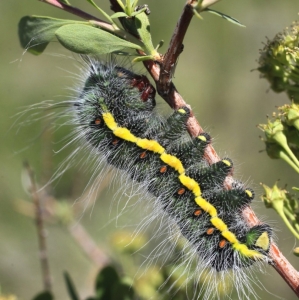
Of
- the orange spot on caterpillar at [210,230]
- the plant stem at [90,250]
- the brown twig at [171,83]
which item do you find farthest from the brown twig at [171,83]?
the plant stem at [90,250]

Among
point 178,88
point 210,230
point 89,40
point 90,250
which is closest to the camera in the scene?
point 89,40

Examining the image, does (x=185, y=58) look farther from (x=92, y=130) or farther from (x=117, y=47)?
(x=117, y=47)

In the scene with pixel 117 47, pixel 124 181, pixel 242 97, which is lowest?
pixel 124 181

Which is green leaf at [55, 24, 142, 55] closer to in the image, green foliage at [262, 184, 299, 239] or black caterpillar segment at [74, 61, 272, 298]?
black caterpillar segment at [74, 61, 272, 298]

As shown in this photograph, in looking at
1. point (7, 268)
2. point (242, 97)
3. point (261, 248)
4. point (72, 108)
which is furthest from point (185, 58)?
point (261, 248)

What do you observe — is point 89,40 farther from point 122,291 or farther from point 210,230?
point 122,291

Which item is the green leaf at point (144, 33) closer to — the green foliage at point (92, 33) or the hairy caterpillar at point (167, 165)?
the green foliage at point (92, 33)

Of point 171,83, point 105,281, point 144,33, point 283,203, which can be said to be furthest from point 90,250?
point 144,33
